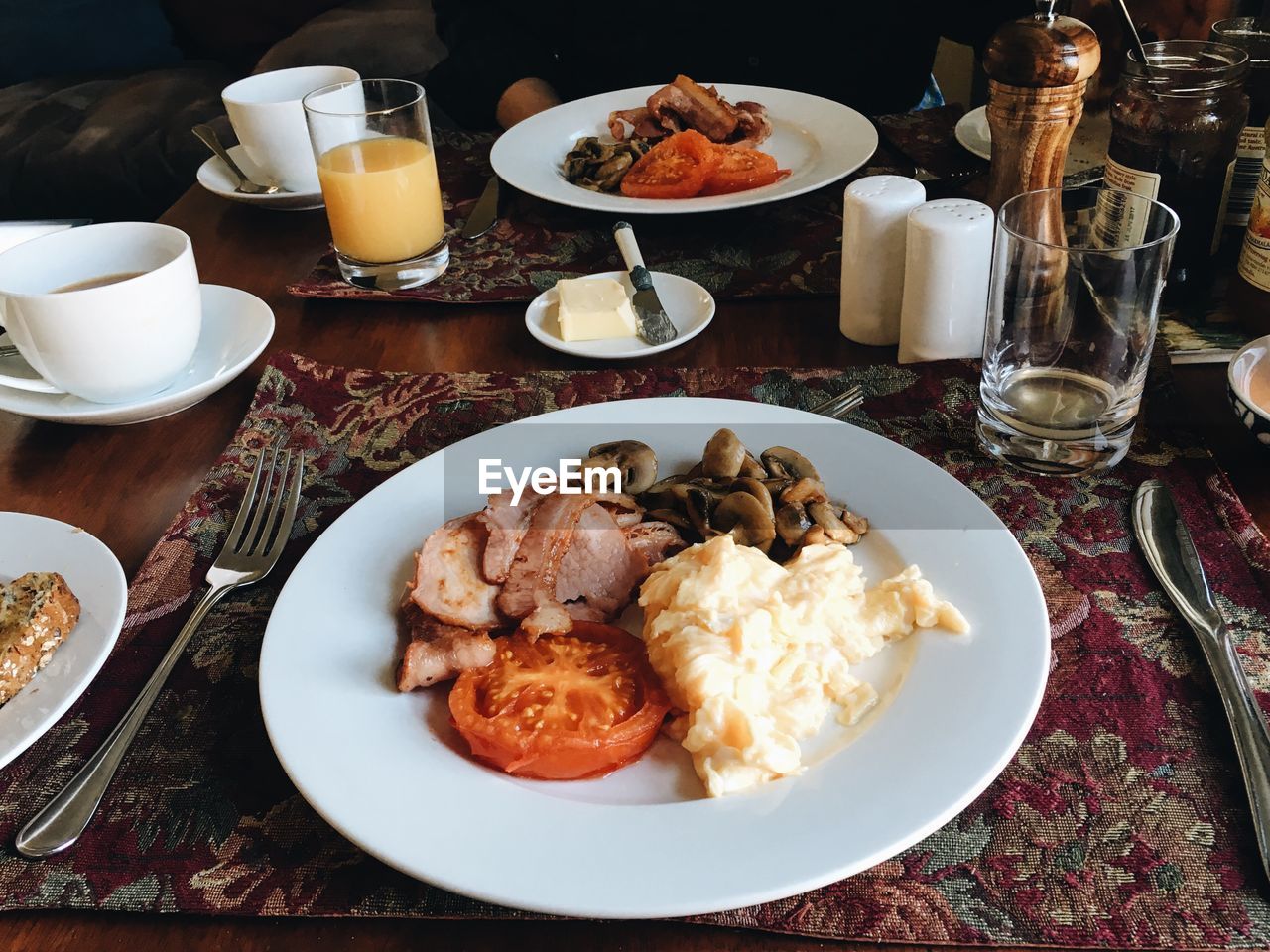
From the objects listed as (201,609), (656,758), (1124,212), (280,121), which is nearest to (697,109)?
(280,121)

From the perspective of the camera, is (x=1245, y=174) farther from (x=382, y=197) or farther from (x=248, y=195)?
(x=248, y=195)

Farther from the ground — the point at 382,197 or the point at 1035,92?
the point at 1035,92

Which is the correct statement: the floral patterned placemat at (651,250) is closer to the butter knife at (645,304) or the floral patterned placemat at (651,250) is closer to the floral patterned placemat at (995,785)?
the butter knife at (645,304)

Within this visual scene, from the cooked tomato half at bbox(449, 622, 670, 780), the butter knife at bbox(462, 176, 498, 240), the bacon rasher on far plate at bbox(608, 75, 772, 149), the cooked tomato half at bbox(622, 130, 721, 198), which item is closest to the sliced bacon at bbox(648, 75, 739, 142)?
the bacon rasher on far plate at bbox(608, 75, 772, 149)

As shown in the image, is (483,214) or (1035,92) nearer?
(1035,92)

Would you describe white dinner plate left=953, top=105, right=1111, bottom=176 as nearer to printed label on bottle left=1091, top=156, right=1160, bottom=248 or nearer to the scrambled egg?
printed label on bottle left=1091, top=156, right=1160, bottom=248

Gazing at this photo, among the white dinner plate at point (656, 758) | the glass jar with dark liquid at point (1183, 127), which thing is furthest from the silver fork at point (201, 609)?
the glass jar with dark liquid at point (1183, 127)
